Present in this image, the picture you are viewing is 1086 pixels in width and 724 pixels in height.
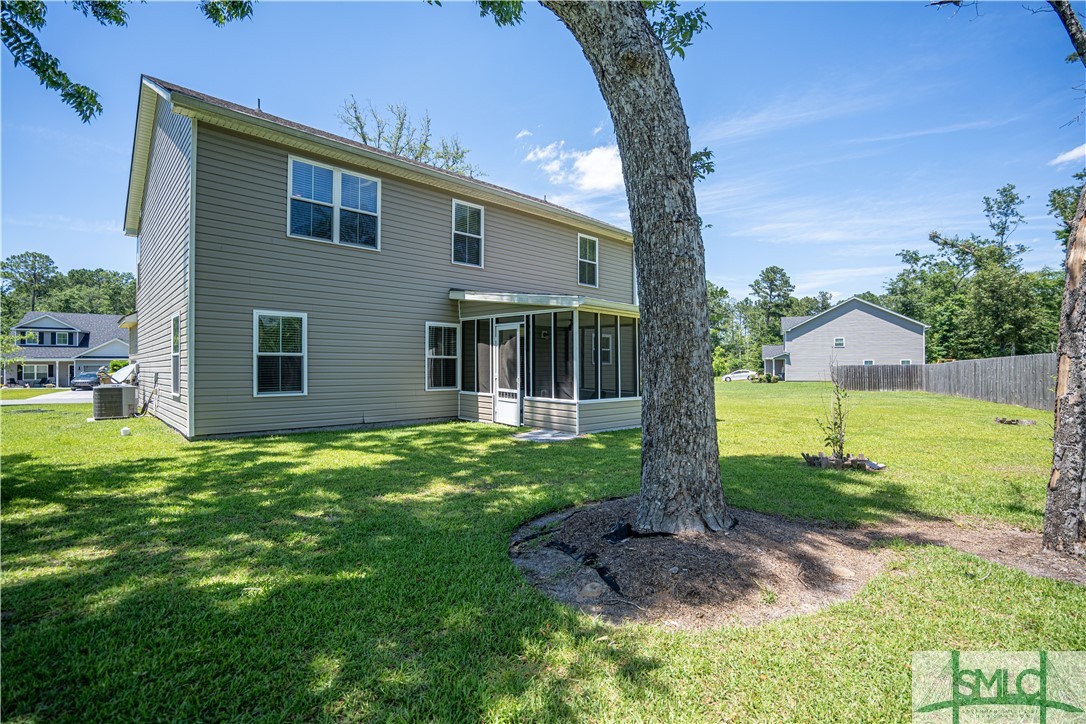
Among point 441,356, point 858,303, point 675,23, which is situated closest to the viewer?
point 675,23

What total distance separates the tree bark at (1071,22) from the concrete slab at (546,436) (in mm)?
7142

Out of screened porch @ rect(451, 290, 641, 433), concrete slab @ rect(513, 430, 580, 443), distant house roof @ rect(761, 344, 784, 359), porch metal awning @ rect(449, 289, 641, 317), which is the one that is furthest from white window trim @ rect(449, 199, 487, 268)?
distant house roof @ rect(761, 344, 784, 359)

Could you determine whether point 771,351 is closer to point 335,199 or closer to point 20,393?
point 335,199

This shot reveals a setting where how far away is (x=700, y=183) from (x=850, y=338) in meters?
32.2

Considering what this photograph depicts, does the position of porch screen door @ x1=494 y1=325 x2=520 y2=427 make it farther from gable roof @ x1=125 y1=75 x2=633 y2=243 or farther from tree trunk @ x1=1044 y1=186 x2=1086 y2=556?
tree trunk @ x1=1044 y1=186 x2=1086 y2=556

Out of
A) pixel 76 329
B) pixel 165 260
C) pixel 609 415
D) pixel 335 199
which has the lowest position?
pixel 609 415

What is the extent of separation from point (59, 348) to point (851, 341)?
186 feet

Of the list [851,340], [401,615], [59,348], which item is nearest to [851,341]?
[851,340]

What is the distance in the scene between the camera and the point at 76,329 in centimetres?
3459

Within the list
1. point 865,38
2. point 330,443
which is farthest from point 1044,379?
point 330,443

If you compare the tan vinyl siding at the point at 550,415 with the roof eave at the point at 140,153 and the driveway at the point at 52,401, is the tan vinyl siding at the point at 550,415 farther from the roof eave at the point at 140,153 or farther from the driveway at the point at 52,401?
the driveway at the point at 52,401

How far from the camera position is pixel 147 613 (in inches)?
96.7

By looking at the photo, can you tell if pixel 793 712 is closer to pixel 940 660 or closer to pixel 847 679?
pixel 847 679

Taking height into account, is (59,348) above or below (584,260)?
below
